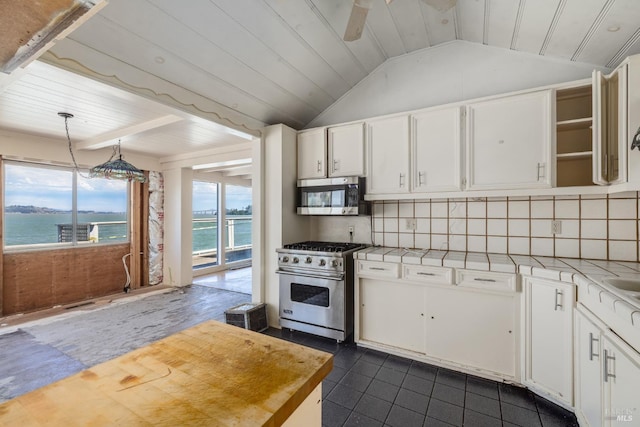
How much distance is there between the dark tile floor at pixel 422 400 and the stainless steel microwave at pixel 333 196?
1.45 metres

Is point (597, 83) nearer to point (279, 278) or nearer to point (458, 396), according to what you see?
point (458, 396)

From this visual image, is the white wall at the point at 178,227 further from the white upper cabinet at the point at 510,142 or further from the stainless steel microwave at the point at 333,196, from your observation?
the white upper cabinet at the point at 510,142

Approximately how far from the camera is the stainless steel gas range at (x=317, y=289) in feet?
8.86

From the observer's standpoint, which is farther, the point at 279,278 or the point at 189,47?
the point at 279,278

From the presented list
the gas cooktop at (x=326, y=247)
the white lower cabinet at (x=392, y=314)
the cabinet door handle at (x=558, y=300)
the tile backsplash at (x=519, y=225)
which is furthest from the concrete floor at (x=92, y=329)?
the cabinet door handle at (x=558, y=300)

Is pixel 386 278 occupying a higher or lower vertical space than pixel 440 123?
lower

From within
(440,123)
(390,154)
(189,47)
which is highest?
(189,47)

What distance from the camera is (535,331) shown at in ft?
6.42

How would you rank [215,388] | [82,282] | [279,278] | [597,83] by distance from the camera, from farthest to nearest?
[82,282] < [279,278] < [597,83] < [215,388]

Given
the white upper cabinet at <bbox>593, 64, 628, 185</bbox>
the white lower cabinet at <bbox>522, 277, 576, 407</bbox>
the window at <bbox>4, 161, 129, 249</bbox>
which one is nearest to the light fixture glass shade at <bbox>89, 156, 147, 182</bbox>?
the window at <bbox>4, 161, 129, 249</bbox>

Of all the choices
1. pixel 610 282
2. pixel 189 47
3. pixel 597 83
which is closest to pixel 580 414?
pixel 610 282

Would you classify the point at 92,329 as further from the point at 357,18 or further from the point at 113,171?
the point at 357,18

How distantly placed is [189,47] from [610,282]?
3.19 m

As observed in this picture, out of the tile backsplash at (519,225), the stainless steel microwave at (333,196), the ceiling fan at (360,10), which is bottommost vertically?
the tile backsplash at (519,225)
